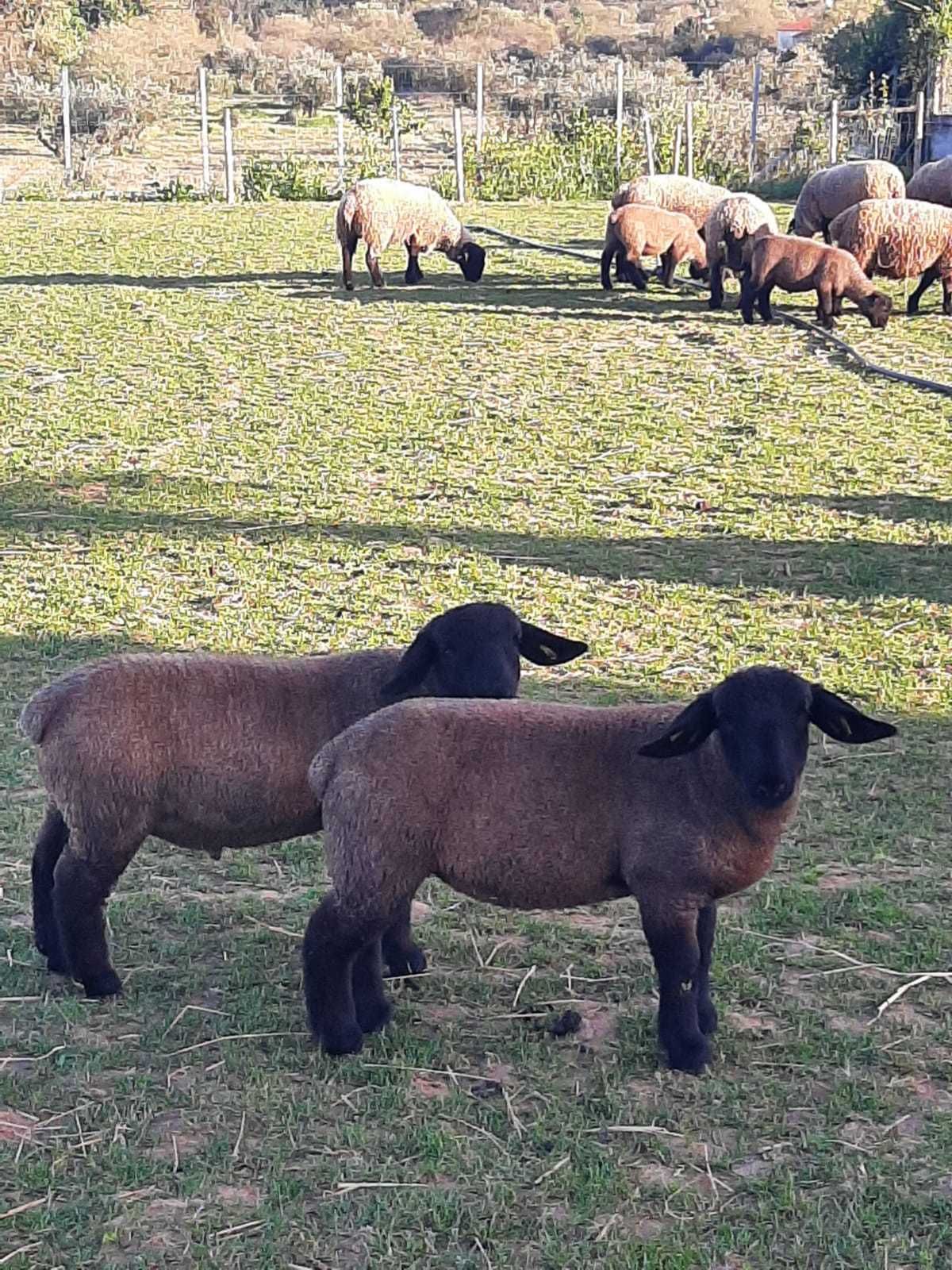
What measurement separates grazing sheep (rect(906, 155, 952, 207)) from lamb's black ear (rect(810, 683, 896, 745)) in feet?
62.6

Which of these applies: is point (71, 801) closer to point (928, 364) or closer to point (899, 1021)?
point (899, 1021)

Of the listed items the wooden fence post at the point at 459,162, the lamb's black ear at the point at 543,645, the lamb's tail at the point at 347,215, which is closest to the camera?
the lamb's black ear at the point at 543,645

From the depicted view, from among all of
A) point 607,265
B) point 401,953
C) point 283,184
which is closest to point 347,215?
point 607,265

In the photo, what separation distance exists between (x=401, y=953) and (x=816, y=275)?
1330cm

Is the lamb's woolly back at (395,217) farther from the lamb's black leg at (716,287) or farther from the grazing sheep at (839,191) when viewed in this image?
the grazing sheep at (839,191)

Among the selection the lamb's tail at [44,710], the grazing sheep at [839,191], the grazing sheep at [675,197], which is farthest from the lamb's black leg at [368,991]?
the grazing sheep at [839,191]

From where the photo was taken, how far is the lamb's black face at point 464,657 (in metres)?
5.11

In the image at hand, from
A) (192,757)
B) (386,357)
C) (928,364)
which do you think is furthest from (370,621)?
(928,364)

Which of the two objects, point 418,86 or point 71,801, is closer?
point 71,801

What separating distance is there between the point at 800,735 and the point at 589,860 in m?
0.68

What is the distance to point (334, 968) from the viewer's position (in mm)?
4477

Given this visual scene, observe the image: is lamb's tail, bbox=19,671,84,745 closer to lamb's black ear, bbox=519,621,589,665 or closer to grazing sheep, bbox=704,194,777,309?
lamb's black ear, bbox=519,621,589,665

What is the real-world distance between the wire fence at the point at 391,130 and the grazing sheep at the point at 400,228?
12300 millimetres

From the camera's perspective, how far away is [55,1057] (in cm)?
451
